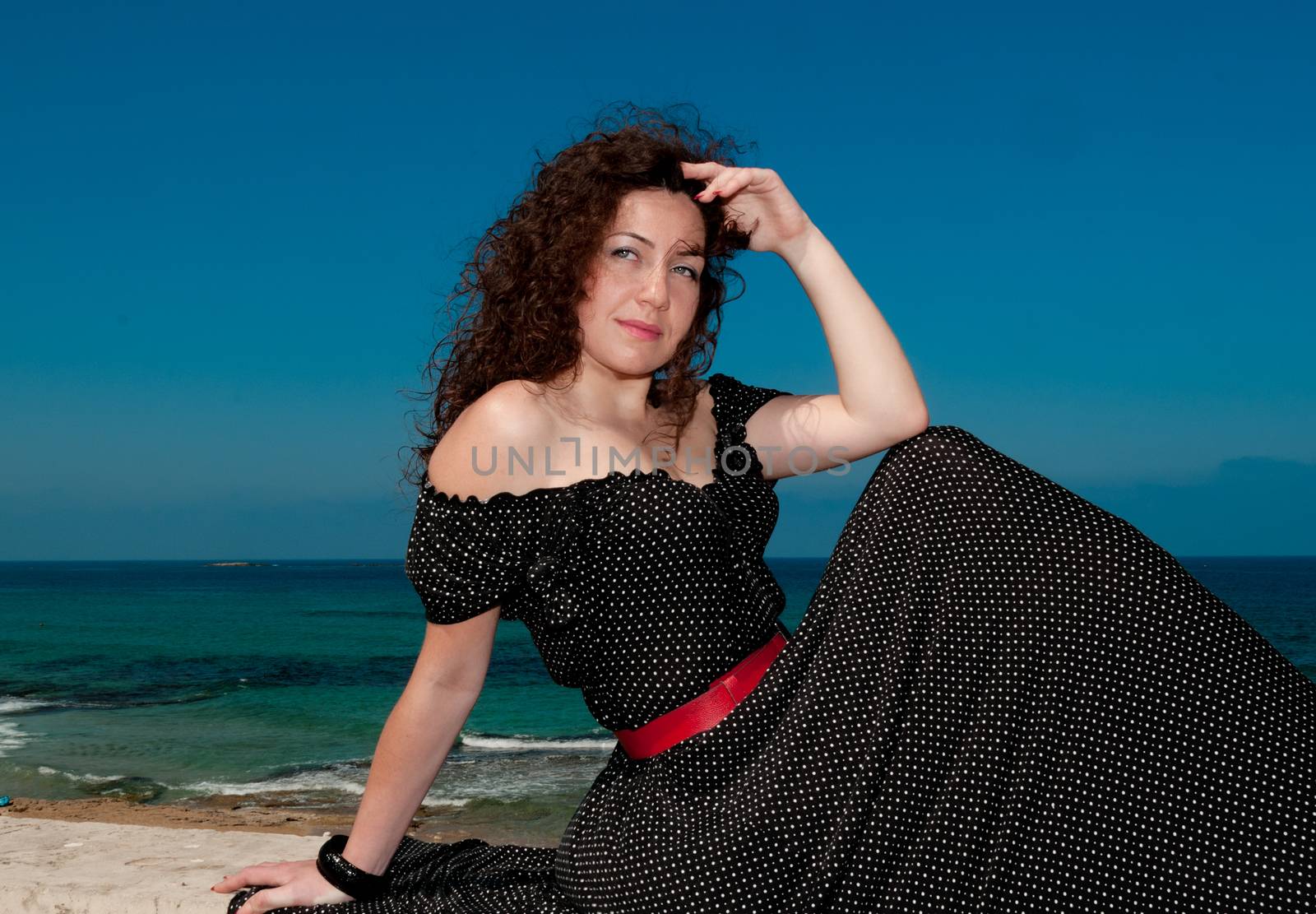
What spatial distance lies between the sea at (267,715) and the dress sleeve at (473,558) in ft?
25.6

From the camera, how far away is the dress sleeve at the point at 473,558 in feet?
6.97

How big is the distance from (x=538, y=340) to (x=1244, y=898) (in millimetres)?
1645

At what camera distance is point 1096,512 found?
1.94m

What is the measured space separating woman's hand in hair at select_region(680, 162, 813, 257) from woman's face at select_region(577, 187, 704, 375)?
0.11 m

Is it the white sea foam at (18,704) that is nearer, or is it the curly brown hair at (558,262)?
the curly brown hair at (558,262)

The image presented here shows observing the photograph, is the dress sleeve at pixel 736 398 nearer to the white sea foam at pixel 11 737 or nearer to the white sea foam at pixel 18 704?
the white sea foam at pixel 11 737

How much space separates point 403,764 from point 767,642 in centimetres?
79

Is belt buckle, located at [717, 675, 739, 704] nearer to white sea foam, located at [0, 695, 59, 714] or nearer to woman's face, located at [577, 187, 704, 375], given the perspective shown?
woman's face, located at [577, 187, 704, 375]

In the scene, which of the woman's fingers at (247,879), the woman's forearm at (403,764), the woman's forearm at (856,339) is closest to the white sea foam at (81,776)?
the woman's fingers at (247,879)

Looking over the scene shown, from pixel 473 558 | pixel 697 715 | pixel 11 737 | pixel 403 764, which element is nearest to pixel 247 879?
pixel 403 764

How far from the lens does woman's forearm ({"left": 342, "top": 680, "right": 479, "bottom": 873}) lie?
2182 millimetres

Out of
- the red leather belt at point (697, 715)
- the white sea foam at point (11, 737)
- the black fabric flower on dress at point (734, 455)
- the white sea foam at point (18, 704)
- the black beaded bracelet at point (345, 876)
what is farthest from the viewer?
the white sea foam at point (18, 704)

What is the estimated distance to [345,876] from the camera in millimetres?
2201

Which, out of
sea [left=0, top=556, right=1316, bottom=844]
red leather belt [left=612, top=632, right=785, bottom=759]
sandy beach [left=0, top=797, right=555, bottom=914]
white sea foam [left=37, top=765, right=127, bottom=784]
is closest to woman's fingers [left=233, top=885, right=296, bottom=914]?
sandy beach [left=0, top=797, right=555, bottom=914]
